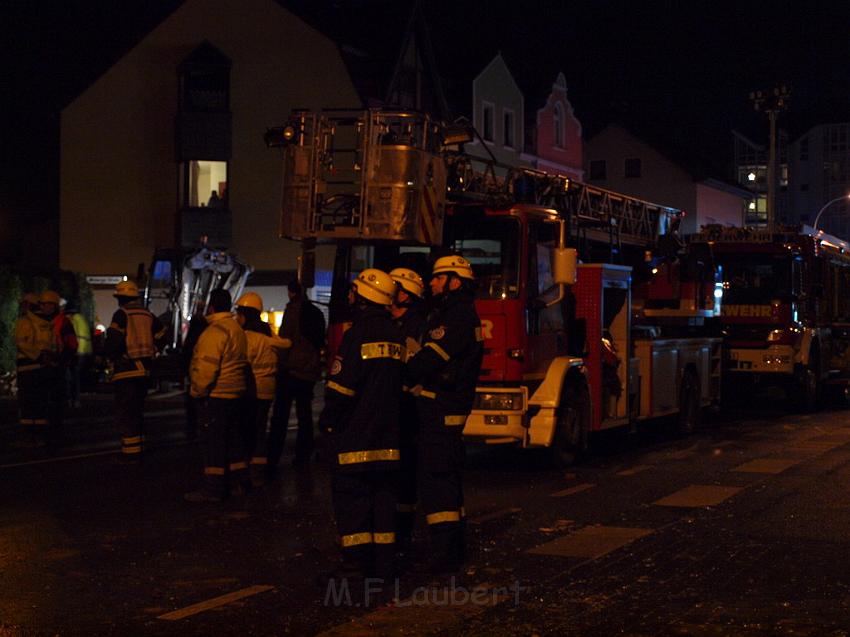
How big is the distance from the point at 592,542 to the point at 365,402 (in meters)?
2.47

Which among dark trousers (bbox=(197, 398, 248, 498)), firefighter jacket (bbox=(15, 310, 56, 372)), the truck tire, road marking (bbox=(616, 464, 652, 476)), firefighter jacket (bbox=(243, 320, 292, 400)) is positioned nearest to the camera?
dark trousers (bbox=(197, 398, 248, 498))

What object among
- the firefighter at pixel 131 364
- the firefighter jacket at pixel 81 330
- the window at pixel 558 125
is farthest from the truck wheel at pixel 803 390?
the window at pixel 558 125

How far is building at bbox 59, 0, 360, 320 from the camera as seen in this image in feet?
134

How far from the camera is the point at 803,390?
22250 mm

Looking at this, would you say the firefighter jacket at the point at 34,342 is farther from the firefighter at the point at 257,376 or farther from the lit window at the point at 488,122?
the lit window at the point at 488,122

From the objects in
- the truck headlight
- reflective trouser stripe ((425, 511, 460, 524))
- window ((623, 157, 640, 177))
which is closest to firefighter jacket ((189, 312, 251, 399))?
the truck headlight

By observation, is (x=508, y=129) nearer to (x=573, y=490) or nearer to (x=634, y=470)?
(x=634, y=470)

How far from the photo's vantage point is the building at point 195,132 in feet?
134

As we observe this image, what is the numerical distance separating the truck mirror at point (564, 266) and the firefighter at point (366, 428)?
5411 mm

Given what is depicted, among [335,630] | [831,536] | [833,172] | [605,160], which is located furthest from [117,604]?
[833,172]

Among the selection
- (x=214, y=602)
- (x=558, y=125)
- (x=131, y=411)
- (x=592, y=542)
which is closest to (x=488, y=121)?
(x=558, y=125)

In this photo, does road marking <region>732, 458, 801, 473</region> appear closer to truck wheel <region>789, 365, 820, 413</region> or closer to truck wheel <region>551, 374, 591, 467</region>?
truck wheel <region>551, 374, 591, 467</region>

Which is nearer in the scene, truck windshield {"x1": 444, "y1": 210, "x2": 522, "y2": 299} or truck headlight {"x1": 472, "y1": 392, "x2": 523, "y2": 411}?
truck headlight {"x1": 472, "y1": 392, "x2": 523, "y2": 411}

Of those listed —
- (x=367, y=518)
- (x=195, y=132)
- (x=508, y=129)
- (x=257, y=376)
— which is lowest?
(x=367, y=518)
